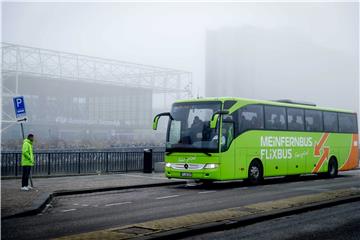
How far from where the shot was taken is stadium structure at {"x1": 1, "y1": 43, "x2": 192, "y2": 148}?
73.8 meters

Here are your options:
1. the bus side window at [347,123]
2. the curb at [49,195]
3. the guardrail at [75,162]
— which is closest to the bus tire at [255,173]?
the curb at [49,195]

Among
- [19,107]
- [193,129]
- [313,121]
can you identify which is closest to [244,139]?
[193,129]

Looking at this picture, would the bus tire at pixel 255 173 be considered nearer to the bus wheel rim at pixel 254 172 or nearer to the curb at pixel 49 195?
the bus wheel rim at pixel 254 172

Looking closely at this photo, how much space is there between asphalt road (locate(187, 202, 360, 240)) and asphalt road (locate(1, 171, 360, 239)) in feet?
7.26

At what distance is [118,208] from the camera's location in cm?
1242

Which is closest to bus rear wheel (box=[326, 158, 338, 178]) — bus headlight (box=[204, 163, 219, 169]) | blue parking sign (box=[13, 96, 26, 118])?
bus headlight (box=[204, 163, 219, 169])

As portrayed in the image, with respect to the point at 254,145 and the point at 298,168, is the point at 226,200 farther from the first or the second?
the point at 298,168

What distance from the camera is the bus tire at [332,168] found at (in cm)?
2442

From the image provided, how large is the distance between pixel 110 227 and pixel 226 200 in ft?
17.3

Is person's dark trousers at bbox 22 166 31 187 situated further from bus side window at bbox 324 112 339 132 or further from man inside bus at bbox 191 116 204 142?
bus side window at bbox 324 112 339 132

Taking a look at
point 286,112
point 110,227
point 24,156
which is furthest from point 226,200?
point 286,112

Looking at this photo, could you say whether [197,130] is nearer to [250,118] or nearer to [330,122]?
[250,118]

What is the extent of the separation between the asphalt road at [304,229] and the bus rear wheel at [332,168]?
45.1ft

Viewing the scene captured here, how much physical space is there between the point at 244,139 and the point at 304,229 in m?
9.72
